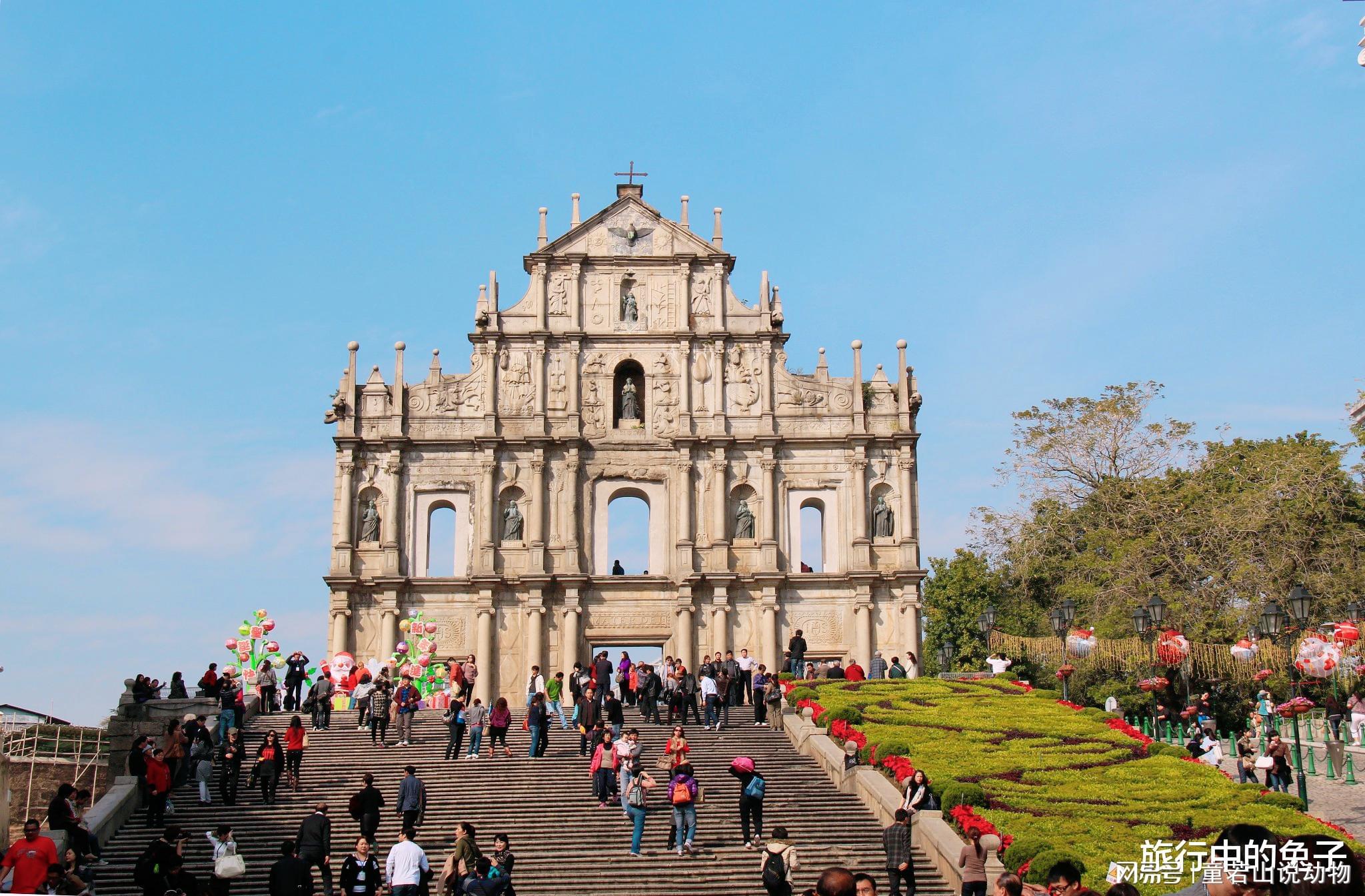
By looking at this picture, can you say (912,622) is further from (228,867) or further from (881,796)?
(228,867)

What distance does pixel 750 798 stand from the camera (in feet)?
68.5

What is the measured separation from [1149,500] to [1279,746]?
21.9m

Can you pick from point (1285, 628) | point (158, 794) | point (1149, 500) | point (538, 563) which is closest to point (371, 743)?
point (158, 794)

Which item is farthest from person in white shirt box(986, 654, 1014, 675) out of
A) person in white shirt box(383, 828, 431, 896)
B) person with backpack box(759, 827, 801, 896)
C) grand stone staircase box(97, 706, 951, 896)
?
person in white shirt box(383, 828, 431, 896)

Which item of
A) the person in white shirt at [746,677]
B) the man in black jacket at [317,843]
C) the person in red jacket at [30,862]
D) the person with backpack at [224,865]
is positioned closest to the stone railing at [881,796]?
the person in white shirt at [746,677]

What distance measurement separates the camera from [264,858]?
2145 cm

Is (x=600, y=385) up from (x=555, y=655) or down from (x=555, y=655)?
up

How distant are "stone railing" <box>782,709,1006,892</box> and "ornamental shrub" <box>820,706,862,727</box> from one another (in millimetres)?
224

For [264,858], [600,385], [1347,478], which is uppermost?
[600,385]

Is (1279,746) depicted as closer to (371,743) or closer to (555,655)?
(371,743)

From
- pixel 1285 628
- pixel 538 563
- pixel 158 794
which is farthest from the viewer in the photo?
pixel 538 563

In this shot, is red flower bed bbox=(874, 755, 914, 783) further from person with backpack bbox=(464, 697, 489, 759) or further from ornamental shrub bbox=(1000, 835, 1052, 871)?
person with backpack bbox=(464, 697, 489, 759)

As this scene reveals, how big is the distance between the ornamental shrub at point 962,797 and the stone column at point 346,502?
77.9 ft

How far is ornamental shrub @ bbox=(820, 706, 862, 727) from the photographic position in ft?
93.6
